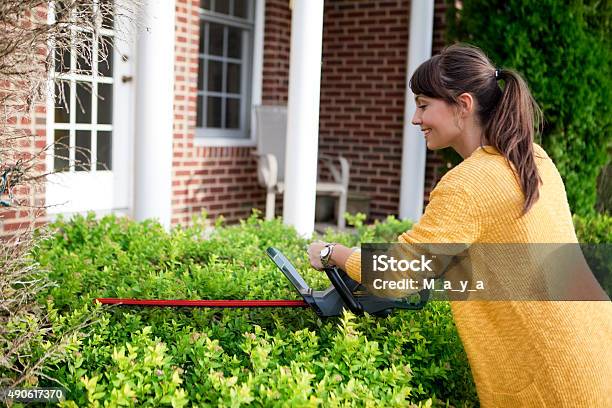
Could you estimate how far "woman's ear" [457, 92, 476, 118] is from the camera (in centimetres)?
254

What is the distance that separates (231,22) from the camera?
9.09 meters

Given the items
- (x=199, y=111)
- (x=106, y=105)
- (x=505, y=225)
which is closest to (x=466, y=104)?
(x=505, y=225)

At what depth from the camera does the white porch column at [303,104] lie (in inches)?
243

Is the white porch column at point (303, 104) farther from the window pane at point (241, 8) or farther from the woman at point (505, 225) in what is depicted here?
the woman at point (505, 225)

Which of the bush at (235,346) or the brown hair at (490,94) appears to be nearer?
the bush at (235,346)

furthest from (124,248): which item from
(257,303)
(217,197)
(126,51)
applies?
(217,197)

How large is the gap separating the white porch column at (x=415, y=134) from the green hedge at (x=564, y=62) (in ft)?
4.34

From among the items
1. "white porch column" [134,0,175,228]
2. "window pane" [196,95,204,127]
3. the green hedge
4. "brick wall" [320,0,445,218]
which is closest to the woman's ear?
"white porch column" [134,0,175,228]

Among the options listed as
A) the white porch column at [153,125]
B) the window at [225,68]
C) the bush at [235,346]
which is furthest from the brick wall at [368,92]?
the bush at [235,346]

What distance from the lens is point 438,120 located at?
2576mm

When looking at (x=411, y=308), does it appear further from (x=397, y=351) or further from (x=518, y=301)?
(x=518, y=301)

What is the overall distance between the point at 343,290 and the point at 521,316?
0.61 metres

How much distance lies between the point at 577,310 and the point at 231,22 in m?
7.17

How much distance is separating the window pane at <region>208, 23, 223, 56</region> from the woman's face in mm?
6663
